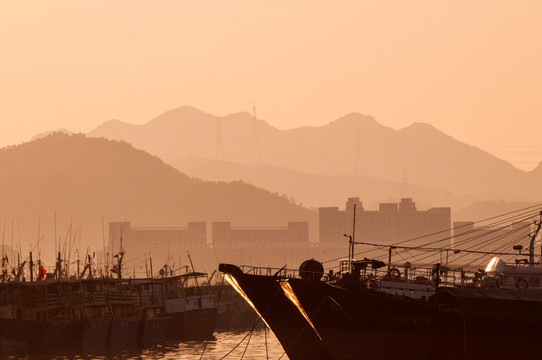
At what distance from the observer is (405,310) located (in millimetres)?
71812

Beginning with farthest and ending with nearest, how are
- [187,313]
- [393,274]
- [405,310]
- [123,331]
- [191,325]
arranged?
1. [187,313]
2. [191,325]
3. [123,331]
4. [393,274]
5. [405,310]

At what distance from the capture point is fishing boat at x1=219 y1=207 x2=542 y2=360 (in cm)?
7019

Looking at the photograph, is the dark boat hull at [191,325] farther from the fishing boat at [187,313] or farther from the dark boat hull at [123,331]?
the dark boat hull at [123,331]

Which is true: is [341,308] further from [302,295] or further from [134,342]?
[134,342]

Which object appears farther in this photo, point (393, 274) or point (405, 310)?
point (393, 274)

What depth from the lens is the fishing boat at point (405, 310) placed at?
70.2 metres

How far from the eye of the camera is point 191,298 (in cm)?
13425

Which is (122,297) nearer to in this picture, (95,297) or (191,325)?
(95,297)

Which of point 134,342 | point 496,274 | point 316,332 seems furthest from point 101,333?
point 496,274

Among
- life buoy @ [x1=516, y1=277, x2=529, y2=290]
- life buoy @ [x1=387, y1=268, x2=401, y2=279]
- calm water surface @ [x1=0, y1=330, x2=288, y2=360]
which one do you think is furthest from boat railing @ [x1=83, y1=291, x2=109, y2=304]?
life buoy @ [x1=516, y1=277, x2=529, y2=290]

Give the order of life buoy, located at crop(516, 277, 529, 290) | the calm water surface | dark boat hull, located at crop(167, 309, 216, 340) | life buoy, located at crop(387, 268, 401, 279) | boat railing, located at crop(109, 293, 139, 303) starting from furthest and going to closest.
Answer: dark boat hull, located at crop(167, 309, 216, 340) < boat railing, located at crop(109, 293, 139, 303) < the calm water surface < life buoy, located at crop(387, 268, 401, 279) < life buoy, located at crop(516, 277, 529, 290)

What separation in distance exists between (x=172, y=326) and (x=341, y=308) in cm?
5973

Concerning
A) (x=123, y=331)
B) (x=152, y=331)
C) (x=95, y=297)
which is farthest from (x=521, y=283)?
(x=95, y=297)

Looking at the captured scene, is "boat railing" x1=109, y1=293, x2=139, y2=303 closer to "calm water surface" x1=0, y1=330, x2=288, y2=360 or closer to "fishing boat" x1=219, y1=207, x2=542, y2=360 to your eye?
"calm water surface" x1=0, y1=330, x2=288, y2=360
